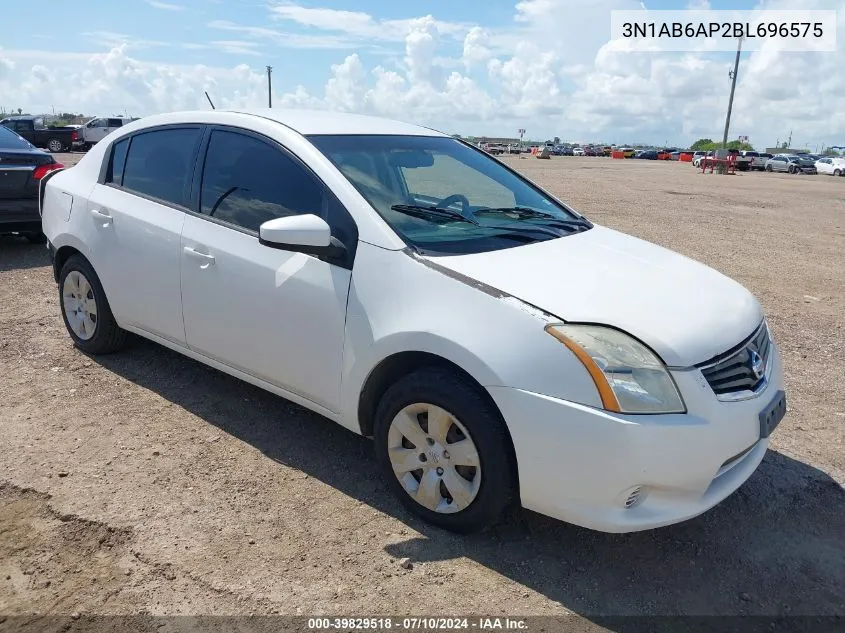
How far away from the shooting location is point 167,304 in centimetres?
396

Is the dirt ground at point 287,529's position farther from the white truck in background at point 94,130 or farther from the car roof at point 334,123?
the white truck in background at point 94,130

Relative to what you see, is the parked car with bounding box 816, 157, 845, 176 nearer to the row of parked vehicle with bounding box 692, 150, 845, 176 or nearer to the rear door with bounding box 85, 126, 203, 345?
the row of parked vehicle with bounding box 692, 150, 845, 176

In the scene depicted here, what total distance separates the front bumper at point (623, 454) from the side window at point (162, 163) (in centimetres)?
245

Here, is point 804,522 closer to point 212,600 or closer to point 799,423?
point 799,423

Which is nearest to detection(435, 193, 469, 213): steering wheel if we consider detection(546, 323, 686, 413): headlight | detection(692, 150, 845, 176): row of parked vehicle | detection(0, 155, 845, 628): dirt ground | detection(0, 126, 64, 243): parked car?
detection(546, 323, 686, 413): headlight

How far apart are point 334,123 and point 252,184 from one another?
23.6 inches

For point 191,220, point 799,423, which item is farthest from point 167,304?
point 799,423

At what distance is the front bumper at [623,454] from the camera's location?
246cm

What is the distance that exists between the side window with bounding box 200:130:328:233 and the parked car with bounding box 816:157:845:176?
158 ft

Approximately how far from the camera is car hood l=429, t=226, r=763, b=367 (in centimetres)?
261

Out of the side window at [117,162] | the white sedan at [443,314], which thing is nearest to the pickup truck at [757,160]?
the white sedan at [443,314]

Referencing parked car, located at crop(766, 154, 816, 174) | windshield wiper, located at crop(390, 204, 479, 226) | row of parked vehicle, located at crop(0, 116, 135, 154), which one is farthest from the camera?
parked car, located at crop(766, 154, 816, 174)

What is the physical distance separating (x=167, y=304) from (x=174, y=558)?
165 centimetres

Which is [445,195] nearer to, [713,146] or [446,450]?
[446,450]
